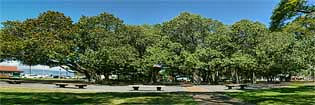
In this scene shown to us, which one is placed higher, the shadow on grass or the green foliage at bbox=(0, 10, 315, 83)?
the green foliage at bbox=(0, 10, 315, 83)

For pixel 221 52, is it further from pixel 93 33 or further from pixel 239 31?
pixel 93 33

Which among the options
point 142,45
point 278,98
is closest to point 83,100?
point 278,98

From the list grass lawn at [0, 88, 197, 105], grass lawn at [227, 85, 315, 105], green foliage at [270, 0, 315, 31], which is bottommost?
grass lawn at [227, 85, 315, 105]

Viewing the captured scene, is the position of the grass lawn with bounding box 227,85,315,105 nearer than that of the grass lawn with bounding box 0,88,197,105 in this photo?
No

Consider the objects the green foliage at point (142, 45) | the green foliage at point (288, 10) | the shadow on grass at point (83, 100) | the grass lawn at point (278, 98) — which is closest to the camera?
the shadow on grass at point (83, 100)

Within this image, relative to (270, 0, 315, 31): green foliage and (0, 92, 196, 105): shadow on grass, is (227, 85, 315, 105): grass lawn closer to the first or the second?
(0, 92, 196, 105): shadow on grass

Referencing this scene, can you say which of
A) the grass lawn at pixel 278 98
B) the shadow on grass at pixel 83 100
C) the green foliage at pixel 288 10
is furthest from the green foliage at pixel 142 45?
the shadow on grass at pixel 83 100

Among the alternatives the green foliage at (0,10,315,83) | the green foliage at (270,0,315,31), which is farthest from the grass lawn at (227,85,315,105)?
the green foliage at (0,10,315,83)

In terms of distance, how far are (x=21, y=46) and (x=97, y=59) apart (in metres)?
8.50

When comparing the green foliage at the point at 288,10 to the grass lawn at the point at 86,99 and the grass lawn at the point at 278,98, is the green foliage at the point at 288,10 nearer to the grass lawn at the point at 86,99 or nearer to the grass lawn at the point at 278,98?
the grass lawn at the point at 278,98

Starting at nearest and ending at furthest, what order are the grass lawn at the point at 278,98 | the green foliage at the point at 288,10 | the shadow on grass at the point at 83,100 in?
the shadow on grass at the point at 83,100, the grass lawn at the point at 278,98, the green foliage at the point at 288,10

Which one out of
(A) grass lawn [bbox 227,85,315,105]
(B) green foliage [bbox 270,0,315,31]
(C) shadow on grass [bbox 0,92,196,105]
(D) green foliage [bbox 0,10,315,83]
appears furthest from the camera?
(D) green foliage [bbox 0,10,315,83]

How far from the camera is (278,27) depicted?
2108cm

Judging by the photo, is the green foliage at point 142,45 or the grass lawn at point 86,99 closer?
the grass lawn at point 86,99
